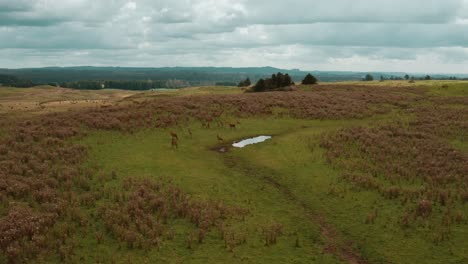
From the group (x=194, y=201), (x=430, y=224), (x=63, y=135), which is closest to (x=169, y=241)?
(x=194, y=201)

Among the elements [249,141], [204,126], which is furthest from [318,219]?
[204,126]

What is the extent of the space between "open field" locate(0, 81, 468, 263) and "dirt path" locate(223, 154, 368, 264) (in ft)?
0.27

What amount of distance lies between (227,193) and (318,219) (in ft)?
18.5

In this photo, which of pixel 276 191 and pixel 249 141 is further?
pixel 249 141

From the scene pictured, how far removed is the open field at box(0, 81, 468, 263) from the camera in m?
16.9

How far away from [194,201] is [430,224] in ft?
38.9

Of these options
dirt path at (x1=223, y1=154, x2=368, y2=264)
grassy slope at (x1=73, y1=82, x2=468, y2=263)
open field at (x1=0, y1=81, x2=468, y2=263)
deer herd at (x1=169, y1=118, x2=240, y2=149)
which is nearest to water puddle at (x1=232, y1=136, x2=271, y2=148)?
open field at (x1=0, y1=81, x2=468, y2=263)

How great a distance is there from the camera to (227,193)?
2309 centimetres

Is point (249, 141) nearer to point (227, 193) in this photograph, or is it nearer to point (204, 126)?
point (204, 126)

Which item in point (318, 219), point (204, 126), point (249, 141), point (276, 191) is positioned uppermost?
point (204, 126)

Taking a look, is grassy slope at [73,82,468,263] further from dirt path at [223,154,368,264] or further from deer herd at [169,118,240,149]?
deer herd at [169,118,240,149]

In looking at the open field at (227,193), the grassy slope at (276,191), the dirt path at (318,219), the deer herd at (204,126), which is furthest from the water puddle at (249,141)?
the dirt path at (318,219)

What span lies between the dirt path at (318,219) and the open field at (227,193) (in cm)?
8

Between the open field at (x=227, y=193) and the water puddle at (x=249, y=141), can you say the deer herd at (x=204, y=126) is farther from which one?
the water puddle at (x=249, y=141)
